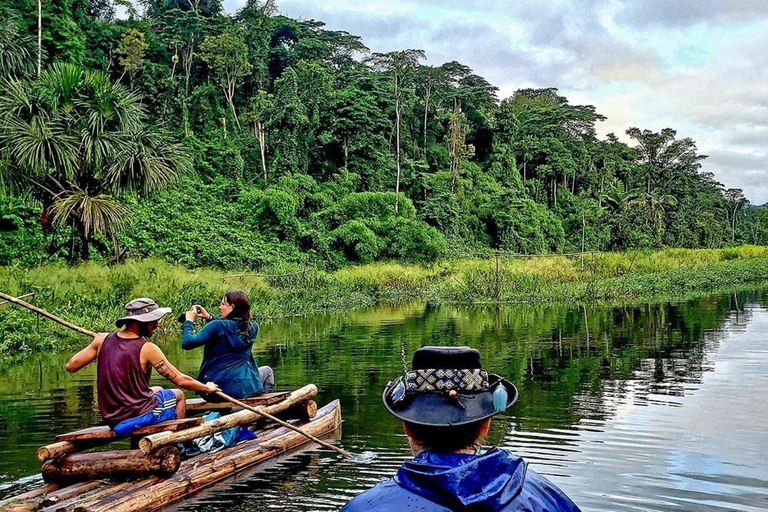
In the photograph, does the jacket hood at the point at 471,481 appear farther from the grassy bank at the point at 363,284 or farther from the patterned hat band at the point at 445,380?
the grassy bank at the point at 363,284

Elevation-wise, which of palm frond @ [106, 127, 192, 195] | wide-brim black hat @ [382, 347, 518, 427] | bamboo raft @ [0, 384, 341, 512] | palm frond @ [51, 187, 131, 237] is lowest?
bamboo raft @ [0, 384, 341, 512]

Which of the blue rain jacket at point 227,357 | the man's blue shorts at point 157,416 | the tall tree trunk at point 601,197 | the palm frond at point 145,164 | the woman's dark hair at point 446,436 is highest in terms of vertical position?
the tall tree trunk at point 601,197

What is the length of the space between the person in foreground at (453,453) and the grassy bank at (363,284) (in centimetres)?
1416

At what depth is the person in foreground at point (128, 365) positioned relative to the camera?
598 cm

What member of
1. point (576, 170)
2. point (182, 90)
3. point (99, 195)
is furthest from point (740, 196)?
point (99, 195)

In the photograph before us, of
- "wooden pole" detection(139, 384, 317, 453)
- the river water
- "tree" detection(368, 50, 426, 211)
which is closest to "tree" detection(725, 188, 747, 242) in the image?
"tree" detection(368, 50, 426, 211)

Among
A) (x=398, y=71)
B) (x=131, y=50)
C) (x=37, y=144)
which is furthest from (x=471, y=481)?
(x=398, y=71)

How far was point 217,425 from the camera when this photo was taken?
6703 mm

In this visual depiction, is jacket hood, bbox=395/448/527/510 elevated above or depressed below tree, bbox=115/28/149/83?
below

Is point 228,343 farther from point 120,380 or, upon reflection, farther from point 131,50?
point 131,50

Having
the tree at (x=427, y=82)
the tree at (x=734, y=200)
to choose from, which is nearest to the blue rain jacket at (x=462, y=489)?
the tree at (x=427, y=82)

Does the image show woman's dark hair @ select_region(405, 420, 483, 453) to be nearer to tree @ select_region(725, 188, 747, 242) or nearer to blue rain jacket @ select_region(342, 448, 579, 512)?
blue rain jacket @ select_region(342, 448, 579, 512)

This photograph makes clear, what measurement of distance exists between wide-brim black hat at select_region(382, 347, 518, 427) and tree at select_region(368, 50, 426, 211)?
134ft

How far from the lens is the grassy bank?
622 inches
